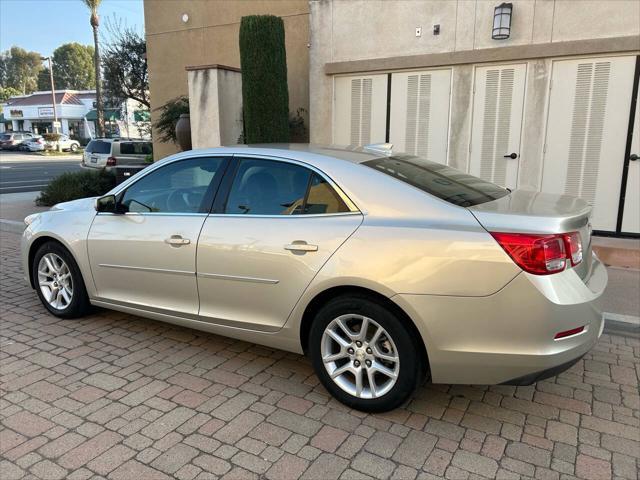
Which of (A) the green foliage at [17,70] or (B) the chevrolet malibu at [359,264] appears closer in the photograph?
(B) the chevrolet malibu at [359,264]

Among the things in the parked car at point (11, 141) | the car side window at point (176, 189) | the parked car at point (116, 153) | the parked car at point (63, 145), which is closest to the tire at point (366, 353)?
the car side window at point (176, 189)

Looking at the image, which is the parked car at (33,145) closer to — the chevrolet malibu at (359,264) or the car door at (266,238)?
the chevrolet malibu at (359,264)

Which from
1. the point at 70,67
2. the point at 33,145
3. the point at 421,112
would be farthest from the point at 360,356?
the point at 70,67

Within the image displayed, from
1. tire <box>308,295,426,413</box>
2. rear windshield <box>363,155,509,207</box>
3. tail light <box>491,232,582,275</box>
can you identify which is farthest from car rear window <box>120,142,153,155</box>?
tail light <box>491,232,582,275</box>

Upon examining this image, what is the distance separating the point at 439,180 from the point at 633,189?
5195 millimetres

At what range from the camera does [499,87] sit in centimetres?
→ 785

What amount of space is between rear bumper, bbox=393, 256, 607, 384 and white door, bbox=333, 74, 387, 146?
636cm

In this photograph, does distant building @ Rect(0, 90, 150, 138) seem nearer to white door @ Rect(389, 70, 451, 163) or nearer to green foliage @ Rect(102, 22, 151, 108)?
green foliage @ Rect(102, 22, 151, 108)

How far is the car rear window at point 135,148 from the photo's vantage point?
59.1 feet

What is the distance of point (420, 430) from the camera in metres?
3.07

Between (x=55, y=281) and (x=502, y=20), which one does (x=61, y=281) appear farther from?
(x=502, y=20)

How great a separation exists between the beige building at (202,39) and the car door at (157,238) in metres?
6.99

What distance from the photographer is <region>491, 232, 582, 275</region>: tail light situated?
2725 millimetres

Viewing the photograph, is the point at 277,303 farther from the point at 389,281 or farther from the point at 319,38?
the point at 319,38
